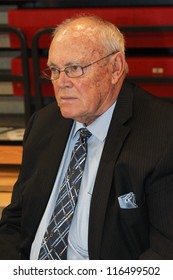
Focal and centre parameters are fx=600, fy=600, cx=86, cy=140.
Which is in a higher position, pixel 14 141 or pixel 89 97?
pixel 89 97

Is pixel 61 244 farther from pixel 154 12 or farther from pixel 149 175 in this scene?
pixel 154 12

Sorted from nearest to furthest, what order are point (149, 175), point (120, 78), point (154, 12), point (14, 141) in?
point (149, 175) < point (120, 78) < point (154, 12) < point (14, 141)

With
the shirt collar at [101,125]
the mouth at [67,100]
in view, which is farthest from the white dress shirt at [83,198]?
the mouth at [67,100]

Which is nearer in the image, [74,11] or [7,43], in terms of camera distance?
[74,11]

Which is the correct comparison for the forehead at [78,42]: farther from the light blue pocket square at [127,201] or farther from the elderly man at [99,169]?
the light blue pocket square at [127,201]

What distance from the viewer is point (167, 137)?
5.67 feet

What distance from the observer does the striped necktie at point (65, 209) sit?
1.78 metres

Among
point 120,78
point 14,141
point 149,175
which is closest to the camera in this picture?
point 149,175

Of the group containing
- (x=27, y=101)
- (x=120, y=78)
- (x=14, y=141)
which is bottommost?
(x=14, y=141)

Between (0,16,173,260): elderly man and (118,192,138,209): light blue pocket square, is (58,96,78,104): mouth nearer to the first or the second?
(0,16,173,260): elderly man

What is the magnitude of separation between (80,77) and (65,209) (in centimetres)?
40

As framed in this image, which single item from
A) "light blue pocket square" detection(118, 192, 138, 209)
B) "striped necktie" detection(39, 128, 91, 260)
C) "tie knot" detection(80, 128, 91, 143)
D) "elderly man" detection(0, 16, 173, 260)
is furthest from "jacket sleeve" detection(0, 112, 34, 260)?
"light blue pocket square" detection(118, 192, 138, 209)
